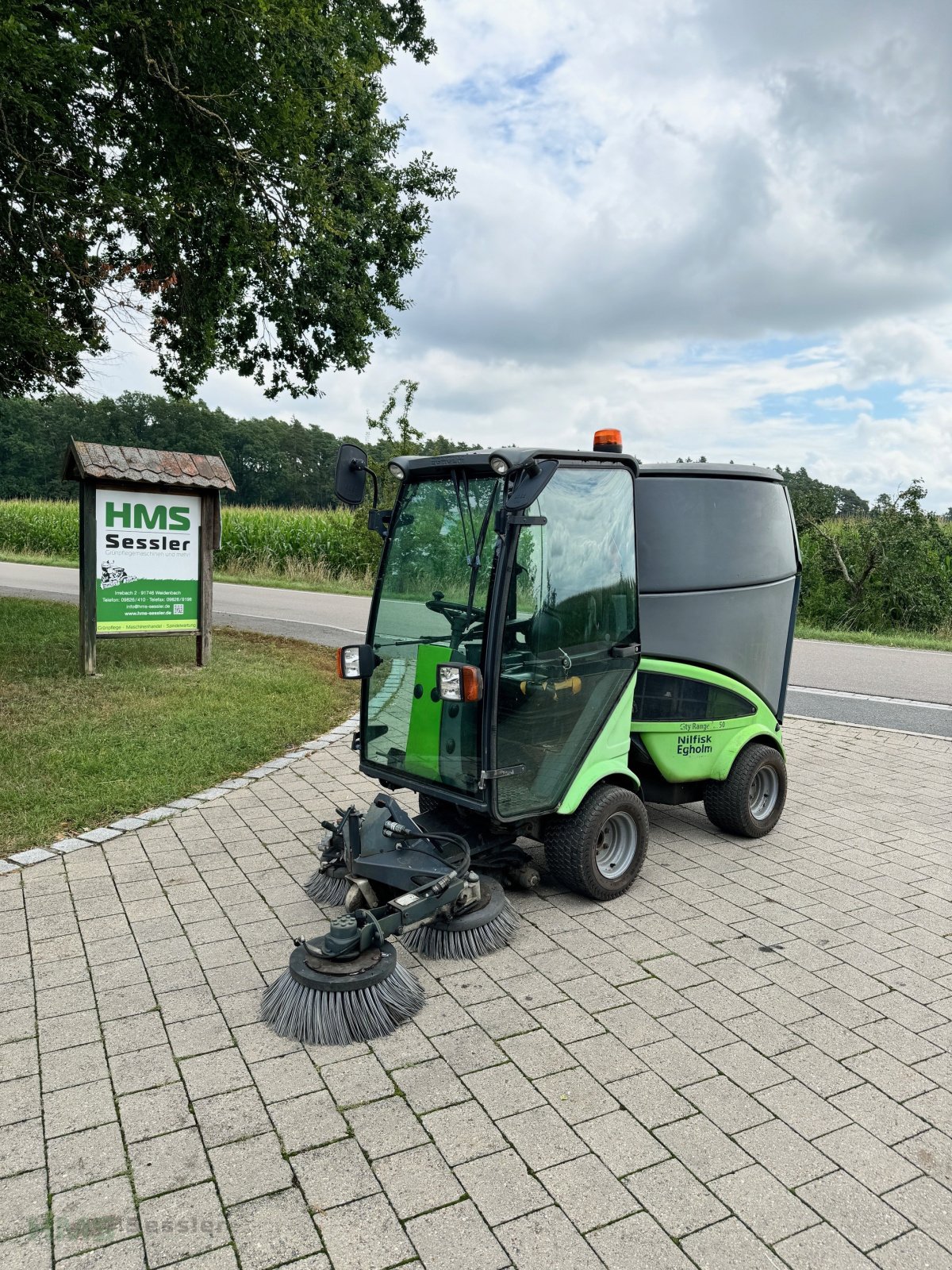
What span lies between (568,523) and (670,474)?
1149 mm

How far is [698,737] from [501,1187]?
2.98m

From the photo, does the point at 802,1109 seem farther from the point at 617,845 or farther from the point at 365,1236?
the point at 617,845

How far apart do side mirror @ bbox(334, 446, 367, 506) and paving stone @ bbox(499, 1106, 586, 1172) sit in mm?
2652

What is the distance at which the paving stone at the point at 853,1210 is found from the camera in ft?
7.88

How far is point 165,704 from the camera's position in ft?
26.8

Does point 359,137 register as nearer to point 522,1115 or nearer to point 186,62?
point 186,62

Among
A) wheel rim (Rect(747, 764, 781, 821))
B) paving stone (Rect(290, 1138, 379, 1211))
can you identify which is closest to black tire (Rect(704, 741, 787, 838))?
wheel rim (Rect(747, 764, 781, 821))

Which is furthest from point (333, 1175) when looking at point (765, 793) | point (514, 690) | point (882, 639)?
point (882, 639)

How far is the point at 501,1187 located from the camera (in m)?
2.54

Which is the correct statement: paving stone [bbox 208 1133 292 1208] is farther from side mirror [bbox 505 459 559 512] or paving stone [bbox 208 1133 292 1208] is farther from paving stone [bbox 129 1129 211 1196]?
side mirror [bbox 505 459 559 512]

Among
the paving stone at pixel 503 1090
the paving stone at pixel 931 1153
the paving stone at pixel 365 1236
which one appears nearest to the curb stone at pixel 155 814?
the paving stone at pixel 503 1090

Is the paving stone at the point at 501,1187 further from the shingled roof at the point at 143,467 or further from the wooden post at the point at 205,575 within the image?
the wooden post at the point at 205,575

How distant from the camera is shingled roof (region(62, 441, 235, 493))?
356 inches

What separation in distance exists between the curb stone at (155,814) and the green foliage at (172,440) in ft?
145
